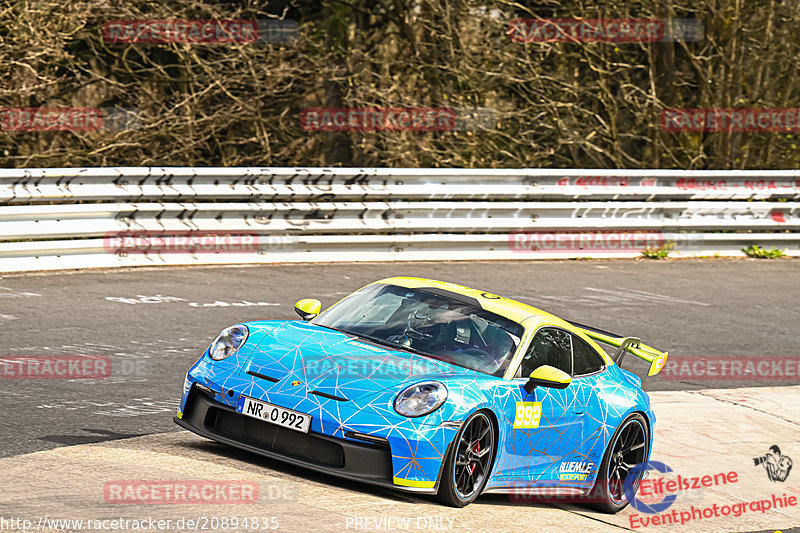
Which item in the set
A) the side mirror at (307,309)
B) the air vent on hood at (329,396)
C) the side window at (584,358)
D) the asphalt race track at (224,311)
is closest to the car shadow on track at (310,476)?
the air vent on hood at (329,396)

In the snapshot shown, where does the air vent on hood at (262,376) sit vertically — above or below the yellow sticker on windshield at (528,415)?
above

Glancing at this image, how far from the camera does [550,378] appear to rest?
21.7 ft

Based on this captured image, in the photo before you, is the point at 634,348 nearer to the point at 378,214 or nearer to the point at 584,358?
the point at 584,358

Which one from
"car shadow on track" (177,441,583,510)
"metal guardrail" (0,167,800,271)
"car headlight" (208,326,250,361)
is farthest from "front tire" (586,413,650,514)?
"metal guardrail" (0,167,800,271)

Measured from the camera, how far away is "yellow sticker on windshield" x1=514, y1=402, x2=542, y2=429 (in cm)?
666

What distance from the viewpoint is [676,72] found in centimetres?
2192

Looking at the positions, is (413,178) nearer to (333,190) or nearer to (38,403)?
(333,190)

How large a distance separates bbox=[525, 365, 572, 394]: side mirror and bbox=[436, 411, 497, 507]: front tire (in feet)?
1.33

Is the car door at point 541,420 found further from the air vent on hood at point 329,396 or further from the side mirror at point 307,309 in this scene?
the side mirror at point 307,309

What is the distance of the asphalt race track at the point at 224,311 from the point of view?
25.5 ft

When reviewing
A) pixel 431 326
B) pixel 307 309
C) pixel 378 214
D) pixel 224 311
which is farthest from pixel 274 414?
pixel 378 214

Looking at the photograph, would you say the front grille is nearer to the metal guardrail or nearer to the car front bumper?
the car front bumper

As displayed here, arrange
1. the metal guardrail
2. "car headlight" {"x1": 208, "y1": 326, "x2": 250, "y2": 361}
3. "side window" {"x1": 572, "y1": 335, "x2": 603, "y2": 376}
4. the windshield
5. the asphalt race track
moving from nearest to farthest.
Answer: "car headlight" {"x1": 208, "y1": 326, "x2": 250, "y2": 361}
the windshield
"side window" {"x1": 572, "y1": 335, "x2": 603, "y2": 376}
the asphalt race track
the metal guardrail

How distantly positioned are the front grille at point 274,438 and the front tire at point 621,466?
2075 millimetres
